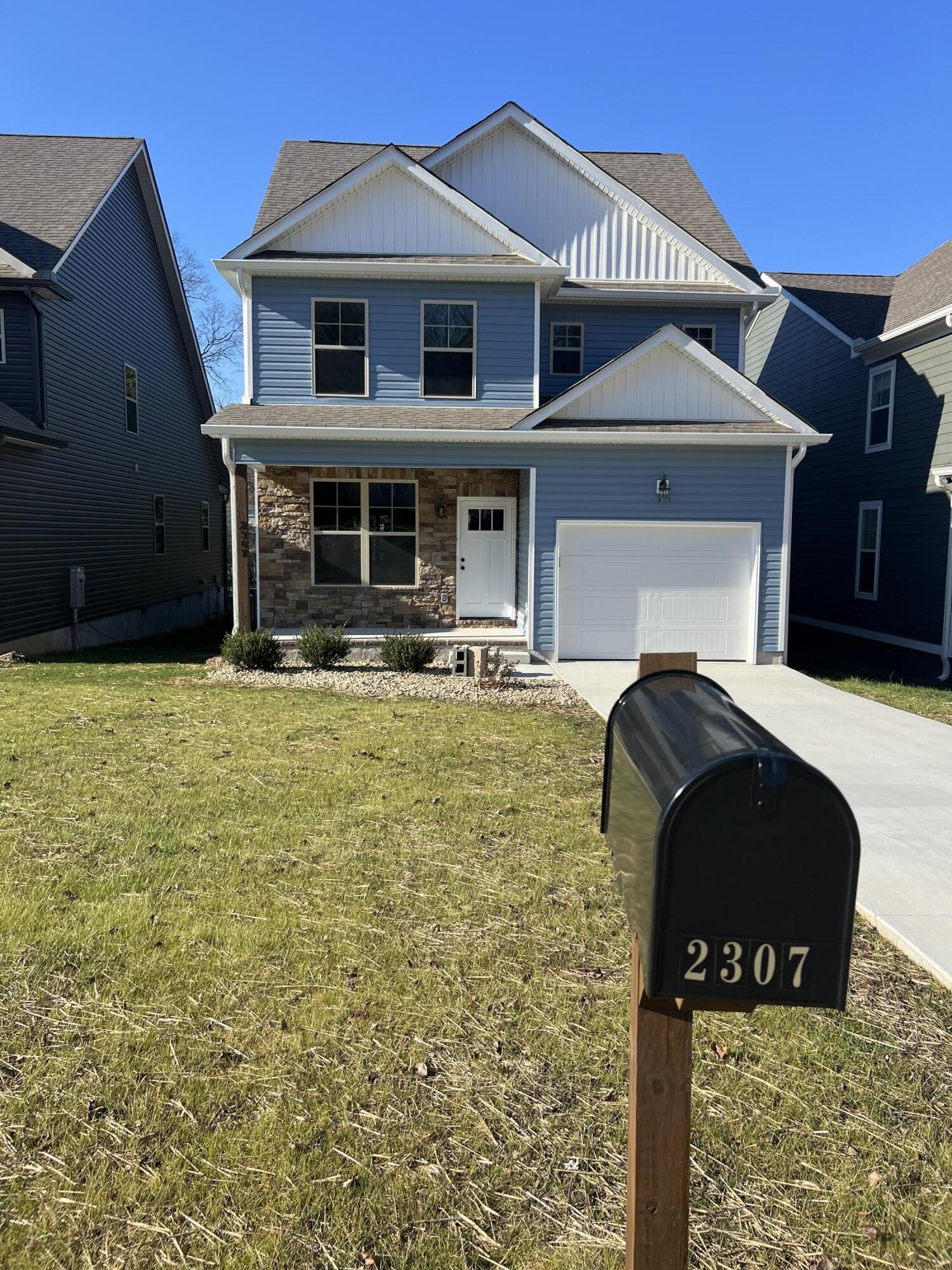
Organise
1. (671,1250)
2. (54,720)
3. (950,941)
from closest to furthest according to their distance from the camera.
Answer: (671,1250), (950,941), (54,720)

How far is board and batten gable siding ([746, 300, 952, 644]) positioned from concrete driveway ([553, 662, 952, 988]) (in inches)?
163

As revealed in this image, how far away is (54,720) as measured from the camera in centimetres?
857

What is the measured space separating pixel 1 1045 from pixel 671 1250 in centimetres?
256

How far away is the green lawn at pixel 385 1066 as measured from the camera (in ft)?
8.17

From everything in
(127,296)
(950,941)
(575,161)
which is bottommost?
(950,941)

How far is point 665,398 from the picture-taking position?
13117 millimetres

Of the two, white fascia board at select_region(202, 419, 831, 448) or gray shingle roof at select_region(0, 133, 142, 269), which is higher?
gray shingle roof at select_region(0, 133, 142, 269)

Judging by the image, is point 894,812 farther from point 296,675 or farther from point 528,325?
point 528,325

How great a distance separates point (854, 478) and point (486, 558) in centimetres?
804

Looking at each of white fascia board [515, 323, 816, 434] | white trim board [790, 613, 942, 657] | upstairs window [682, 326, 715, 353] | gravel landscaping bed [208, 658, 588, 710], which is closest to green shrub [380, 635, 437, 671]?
gravel landscaping bed [208, 658, 588, 710]

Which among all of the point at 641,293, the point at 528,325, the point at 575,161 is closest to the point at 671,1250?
the point at 528,325

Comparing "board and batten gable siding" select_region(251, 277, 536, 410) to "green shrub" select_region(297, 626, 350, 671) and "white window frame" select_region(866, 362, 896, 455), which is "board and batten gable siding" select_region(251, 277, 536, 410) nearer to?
"green shrub" select_region(297, 626, 350, 671)

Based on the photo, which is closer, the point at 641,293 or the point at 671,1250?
the point at 671,1250

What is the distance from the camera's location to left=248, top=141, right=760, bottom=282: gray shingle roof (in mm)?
15609
